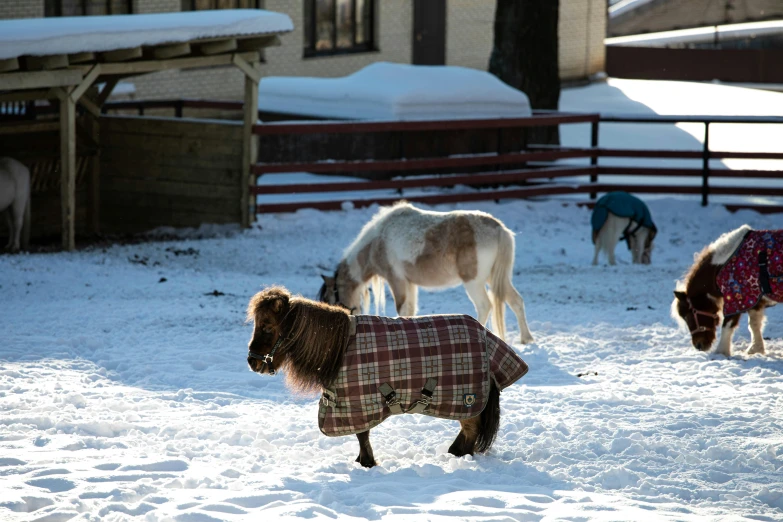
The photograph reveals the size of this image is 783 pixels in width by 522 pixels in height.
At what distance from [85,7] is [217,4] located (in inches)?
122

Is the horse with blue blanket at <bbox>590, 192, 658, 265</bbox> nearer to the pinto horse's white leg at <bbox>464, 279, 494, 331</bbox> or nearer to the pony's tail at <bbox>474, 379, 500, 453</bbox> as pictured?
the pinto horse's white leg at <bbox>464, 279, 494, 331</bbox>

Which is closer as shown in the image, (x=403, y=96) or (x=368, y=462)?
(x=368, y=462)

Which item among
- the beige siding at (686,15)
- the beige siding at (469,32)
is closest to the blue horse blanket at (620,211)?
the beige siding at (469,32)

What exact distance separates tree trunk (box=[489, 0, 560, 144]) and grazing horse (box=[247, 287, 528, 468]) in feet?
45.7

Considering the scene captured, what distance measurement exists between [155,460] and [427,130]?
36.1ft

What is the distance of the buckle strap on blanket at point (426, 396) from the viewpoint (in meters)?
5.29

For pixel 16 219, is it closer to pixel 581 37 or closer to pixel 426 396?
pixel 426 396

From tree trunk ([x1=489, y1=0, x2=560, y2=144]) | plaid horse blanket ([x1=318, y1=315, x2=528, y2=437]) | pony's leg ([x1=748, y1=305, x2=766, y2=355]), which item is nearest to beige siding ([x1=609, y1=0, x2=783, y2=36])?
tree trunk ([x1=489, y1=0, x2=560, y2=144])

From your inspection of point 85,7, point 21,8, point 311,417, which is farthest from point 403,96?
point 311,417

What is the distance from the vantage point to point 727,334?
8484 millimetres

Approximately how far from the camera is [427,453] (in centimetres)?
584

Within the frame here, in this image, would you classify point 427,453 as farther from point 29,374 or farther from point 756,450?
point 29,374

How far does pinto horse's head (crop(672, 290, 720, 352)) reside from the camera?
8.57 m

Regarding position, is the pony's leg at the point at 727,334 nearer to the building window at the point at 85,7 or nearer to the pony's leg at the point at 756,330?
the pony's leg at the point at 756,330
